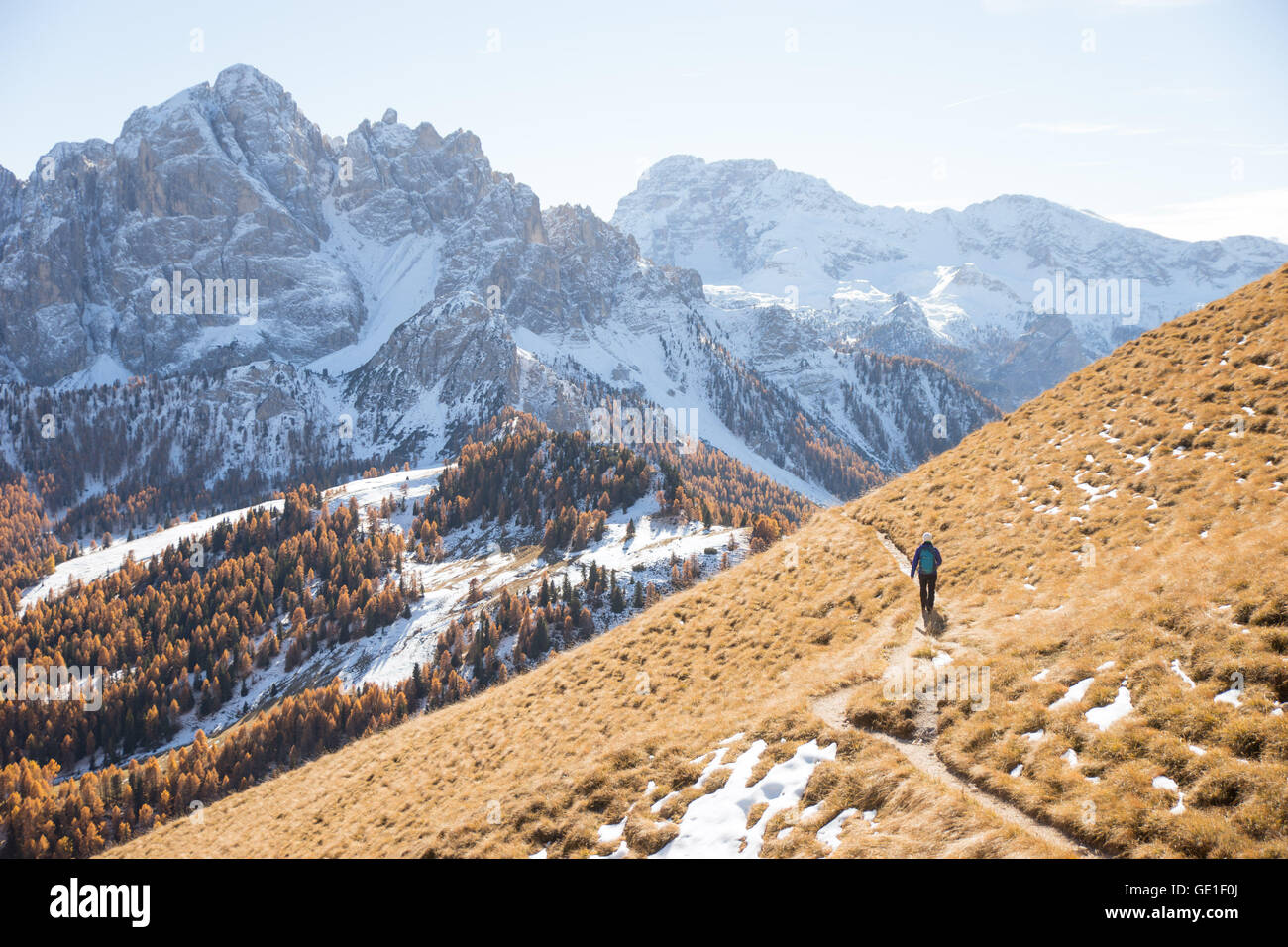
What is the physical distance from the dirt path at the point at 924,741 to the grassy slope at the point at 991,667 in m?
0.30

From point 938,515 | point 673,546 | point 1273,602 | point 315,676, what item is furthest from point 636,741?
point 315,676

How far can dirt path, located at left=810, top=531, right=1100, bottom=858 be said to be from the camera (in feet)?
44.3

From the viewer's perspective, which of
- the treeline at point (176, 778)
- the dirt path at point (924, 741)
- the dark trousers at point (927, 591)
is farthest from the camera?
the treeline at point (176, 778)

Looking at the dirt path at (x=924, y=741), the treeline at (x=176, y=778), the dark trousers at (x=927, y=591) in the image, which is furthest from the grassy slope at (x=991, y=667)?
the treeline at (x=176, y=778)

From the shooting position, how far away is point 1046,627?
67.7 feet

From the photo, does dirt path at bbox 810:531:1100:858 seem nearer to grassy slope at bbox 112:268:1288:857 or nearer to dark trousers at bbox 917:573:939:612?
grassy slope at bbox 112:268:1288:857

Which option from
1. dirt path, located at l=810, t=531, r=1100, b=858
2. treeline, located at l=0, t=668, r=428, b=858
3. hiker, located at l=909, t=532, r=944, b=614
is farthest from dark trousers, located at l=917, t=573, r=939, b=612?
treeline, located at l=0, t=668, r=428, b=858

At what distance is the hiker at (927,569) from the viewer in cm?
2548

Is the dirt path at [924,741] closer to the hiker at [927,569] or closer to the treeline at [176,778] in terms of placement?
the hiker at [927,569]

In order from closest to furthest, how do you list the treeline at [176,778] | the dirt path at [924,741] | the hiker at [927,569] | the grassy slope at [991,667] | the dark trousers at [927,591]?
1. the dirt path at [924,741]
2. the grassy slope at [991,667]
3. the hiker at [927,569]
4. the dark trousers at [927,591]
5. the treeline at [176,778]

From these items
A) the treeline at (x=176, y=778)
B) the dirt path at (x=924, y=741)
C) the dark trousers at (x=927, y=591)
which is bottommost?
the treeline at (x=176, y=778)

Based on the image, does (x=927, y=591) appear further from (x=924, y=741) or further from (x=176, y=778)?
(x=176, y=778)

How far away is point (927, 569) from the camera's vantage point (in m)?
25.5

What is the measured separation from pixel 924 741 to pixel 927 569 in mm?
8878
